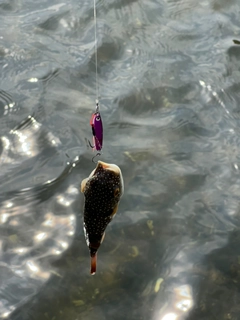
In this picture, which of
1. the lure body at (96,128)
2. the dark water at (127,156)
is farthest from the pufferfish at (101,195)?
the dark water at (127,156)

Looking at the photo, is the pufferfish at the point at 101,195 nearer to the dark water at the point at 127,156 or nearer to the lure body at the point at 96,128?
the lure body at the point at 96,128

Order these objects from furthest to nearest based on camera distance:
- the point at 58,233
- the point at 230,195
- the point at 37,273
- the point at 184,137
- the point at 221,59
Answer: the point at 221,59 < the point at 184,137 < the point at 230,195 < the point at 58,233 < the point at 37,273

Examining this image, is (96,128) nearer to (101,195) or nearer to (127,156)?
(101,195)

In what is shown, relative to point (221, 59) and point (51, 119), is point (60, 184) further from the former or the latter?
point (221, 59)

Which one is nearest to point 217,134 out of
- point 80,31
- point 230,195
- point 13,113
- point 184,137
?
point 184,137

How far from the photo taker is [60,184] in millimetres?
5207

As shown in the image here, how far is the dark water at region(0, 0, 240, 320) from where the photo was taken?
14.4ft

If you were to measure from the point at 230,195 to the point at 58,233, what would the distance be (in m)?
1.71

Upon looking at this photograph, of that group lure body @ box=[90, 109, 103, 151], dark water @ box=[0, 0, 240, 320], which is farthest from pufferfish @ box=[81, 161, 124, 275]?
dark water @ box=[0, 0, 240, 320]

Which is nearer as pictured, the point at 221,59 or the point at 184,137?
the point at 184,137

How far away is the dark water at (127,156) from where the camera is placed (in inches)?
172

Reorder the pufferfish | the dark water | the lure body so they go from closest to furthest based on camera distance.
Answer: the pufferfish
the lure body
the dark water

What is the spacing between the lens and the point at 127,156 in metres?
5.50

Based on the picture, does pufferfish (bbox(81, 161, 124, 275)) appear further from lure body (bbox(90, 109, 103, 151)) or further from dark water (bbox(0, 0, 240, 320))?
dark water (bbox(0, 0, 240, 320))
